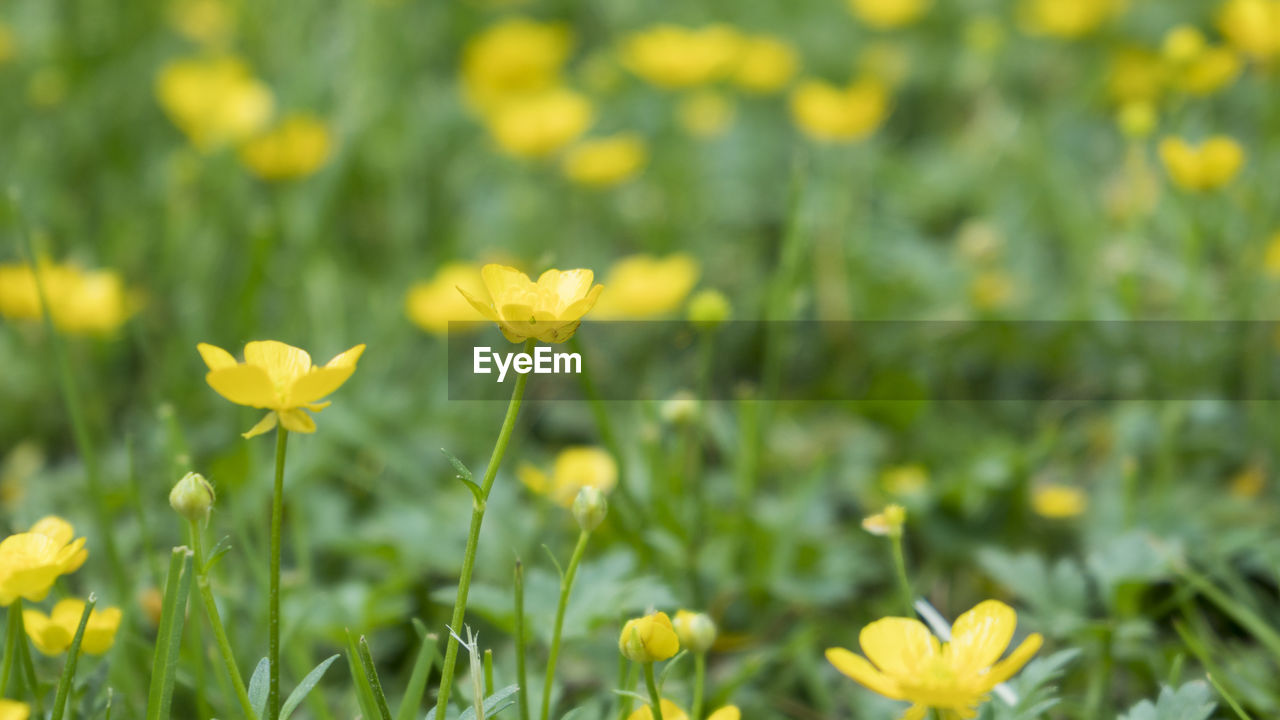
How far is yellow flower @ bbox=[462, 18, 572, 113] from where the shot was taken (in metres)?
2.82

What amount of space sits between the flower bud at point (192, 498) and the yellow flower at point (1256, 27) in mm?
2086

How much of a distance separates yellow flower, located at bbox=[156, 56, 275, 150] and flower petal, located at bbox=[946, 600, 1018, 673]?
85.3 inches

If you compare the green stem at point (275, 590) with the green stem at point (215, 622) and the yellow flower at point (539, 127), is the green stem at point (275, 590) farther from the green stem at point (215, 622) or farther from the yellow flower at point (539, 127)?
the yellow flower at point (539, 127)

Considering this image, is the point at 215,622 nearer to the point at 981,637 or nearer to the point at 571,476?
the point at 981,637

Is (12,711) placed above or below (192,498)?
below

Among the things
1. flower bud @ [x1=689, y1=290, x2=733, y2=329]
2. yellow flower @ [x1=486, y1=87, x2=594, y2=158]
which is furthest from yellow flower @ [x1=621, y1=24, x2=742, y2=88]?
flower bud @ [x1=689, y1=290, x2=733, y2=329]

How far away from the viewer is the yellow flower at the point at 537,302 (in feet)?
2.55

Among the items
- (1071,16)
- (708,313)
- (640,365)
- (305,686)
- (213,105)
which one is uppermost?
(1071,16)

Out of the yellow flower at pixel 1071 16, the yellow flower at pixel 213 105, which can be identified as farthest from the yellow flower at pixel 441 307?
the yellow flower at pixel 1071 16

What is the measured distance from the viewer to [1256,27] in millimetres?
2008

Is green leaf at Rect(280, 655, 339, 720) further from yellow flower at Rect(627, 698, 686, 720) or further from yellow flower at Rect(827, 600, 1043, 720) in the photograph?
yellow flower at Rect(827, 600, 1043, 720)


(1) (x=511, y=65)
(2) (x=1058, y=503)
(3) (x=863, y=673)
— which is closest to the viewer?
(3) (x=863, y=673)

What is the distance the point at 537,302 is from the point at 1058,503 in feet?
3.32

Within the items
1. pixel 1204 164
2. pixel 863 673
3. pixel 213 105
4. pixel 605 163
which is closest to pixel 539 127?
pixel 605 163
